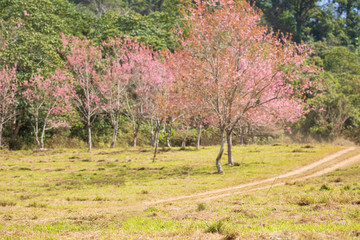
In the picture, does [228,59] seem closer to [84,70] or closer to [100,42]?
[84,70]

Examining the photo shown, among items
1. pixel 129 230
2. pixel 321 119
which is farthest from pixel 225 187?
pixel 321 119

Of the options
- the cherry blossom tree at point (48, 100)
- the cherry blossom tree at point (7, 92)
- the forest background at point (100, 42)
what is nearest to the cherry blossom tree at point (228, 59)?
the forest background at point (100, 42)

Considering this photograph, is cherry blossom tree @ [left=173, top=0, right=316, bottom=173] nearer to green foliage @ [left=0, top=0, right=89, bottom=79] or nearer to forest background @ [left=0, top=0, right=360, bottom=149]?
forest background @ [left=0, top=0, right=360, bottom=149]

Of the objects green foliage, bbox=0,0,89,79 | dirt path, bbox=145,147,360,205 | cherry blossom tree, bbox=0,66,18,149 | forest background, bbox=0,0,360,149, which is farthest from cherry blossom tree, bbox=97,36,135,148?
dirt path, bbox=145,147,360,205

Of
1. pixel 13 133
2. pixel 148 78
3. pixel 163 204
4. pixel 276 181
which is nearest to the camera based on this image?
pixel 163 204

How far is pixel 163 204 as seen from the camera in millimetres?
12500

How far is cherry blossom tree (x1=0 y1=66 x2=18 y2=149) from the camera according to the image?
3467 centimetres

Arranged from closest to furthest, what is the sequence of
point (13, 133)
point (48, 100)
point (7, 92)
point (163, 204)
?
point (163, 204) < point (7, 92) < point (48, 100) < point (13, 133)

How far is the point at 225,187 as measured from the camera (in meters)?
17.5

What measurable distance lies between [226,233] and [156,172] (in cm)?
1670

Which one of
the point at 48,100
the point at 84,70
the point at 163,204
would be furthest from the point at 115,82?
the point at 163,204

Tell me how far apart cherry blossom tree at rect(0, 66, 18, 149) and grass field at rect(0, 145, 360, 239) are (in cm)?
753

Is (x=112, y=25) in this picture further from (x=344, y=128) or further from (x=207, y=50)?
(x=344, y=128)

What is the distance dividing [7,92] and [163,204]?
30.8 metres
